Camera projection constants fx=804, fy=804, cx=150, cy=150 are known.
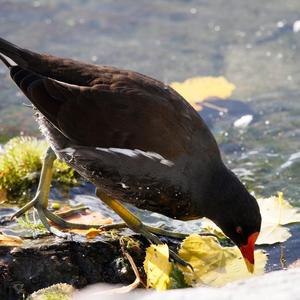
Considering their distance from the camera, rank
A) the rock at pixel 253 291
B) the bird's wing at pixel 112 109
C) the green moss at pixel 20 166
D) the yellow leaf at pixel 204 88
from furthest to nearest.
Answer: the yellow leaf at pixel 204 88 < the green moss at pixel 20 166 < the bird's wing at pixel 112 109 < the rock at pixel 253 291

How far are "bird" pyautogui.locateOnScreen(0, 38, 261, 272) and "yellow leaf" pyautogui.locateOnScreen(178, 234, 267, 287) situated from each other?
0.08 m

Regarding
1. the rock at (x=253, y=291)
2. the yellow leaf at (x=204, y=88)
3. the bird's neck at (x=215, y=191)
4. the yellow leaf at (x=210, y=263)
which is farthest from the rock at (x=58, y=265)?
the yellow leaf at (x=204, y=88)

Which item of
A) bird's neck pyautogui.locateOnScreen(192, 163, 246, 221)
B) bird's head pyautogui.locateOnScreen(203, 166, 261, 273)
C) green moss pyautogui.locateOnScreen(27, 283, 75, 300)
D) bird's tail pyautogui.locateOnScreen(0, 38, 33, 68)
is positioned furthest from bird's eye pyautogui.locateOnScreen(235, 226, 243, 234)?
bird's tail pyautogui.locateOnScreen(0, 38, 33, 68)

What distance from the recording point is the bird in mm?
4469

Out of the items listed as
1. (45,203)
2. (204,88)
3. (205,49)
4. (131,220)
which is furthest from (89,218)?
(205,49)

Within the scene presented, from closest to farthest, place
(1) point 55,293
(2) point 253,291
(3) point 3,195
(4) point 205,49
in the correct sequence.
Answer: (2) point 253,291, (1) point 55,293, (3) point 3,195, (4) point 205,49

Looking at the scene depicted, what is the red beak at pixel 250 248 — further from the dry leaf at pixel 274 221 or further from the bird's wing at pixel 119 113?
the bird's wing at pixel 119 113

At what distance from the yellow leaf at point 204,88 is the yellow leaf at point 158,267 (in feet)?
11.0

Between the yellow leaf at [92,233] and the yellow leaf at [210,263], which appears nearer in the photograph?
the yellow leaf at [210,263]

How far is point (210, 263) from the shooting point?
4258mm

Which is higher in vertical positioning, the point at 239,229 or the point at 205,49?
the point at 205,49

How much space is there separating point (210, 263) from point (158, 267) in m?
0.38

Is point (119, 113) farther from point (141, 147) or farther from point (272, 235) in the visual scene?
point (272, 235)

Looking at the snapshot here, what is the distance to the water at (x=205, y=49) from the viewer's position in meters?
6.60
